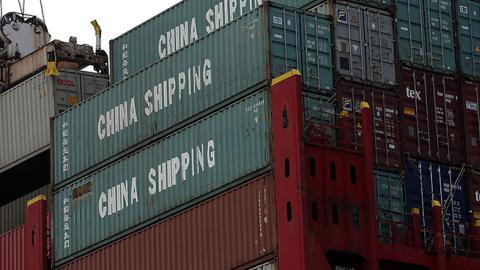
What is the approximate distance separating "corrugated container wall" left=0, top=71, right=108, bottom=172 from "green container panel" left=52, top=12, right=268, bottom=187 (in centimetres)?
361

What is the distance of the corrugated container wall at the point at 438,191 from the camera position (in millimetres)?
62188

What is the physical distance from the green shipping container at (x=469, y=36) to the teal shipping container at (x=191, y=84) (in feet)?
19.9

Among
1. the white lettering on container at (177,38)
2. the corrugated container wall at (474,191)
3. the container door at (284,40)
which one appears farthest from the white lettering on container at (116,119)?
the corrugated container wall at (474,191)

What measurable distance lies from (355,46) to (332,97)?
249 cm

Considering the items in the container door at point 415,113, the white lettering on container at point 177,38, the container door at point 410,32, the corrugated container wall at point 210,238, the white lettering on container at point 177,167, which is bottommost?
the corrugated container wall at point 210,238

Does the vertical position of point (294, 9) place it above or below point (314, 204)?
above

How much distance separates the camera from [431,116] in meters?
64.1

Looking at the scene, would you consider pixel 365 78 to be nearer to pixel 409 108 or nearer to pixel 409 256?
pixel 409 108

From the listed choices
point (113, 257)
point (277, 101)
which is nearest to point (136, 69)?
point (113, 257)

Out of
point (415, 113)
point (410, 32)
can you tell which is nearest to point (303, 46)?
point (415, 113)

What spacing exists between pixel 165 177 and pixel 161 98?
9.54 ft

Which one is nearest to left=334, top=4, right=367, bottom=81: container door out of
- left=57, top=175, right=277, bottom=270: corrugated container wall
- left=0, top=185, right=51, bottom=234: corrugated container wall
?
left=57, top=175, right=277, bottom=270: corrugated container wall

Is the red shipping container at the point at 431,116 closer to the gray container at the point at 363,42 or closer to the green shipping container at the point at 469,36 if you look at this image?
the gray container at the point at 363,42

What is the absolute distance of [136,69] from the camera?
71500 mm
